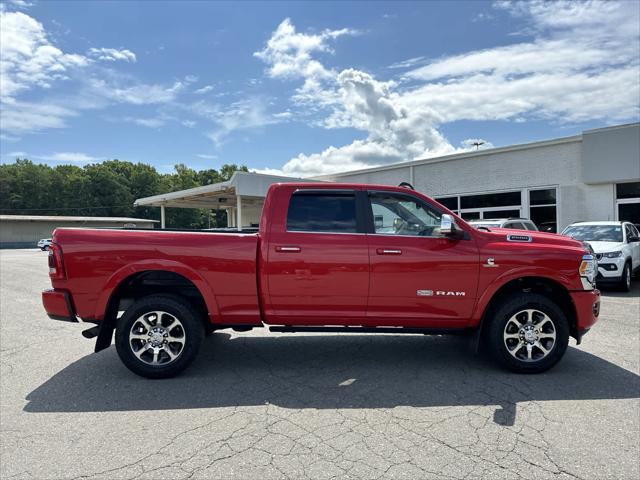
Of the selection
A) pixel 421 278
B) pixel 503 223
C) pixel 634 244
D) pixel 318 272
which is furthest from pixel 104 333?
pixel 634 244

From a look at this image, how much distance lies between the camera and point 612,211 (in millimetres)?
16844

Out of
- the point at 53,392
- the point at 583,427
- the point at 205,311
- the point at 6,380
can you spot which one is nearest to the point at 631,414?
the point at 583,427

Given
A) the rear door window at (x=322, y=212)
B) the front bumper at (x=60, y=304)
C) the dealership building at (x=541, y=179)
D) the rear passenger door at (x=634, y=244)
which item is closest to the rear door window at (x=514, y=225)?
the rear passenger door at (x=634, y=244)

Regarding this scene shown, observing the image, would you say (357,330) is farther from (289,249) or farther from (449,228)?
(449,228)

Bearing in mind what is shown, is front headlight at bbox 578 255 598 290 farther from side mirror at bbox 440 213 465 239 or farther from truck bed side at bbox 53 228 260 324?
truck bed side at bbox 53 228 260 324

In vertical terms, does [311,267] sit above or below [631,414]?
above

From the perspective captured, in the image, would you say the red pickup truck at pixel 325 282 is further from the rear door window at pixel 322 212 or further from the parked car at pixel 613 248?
the parked car at pixel 613 248

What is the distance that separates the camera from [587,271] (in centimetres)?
464

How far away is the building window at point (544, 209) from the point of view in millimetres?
18266

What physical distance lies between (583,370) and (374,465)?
10.5 feet

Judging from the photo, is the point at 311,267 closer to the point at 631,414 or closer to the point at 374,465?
the point at 374,465

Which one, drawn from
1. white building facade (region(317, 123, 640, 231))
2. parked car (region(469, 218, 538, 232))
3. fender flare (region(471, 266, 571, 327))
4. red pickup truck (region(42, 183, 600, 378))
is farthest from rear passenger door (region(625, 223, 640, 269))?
fender flare (region(471, 266, 571, 327))

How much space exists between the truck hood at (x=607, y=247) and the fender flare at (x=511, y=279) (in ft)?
23.8

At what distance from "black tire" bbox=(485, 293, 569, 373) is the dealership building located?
14.8 m
